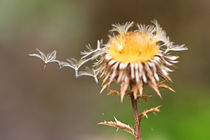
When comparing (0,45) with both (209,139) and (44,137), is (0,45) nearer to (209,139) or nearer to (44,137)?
(44,137)

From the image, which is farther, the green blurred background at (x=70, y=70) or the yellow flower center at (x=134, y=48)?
the green blurred background at (x=70, y=70)

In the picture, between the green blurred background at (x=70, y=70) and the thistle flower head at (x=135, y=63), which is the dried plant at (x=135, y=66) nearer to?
the thistle flower head at (x=135, y=63)

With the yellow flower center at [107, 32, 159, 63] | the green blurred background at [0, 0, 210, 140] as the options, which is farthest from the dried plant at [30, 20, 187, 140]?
the green blurred background at [0, 0, 210, 140]

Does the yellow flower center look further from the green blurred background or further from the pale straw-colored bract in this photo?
the green blurred background

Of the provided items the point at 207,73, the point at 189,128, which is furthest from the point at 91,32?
the point at 189,128

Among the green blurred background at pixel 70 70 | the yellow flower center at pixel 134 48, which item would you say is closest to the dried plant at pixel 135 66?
the yellow flower center at pixel 134 48
